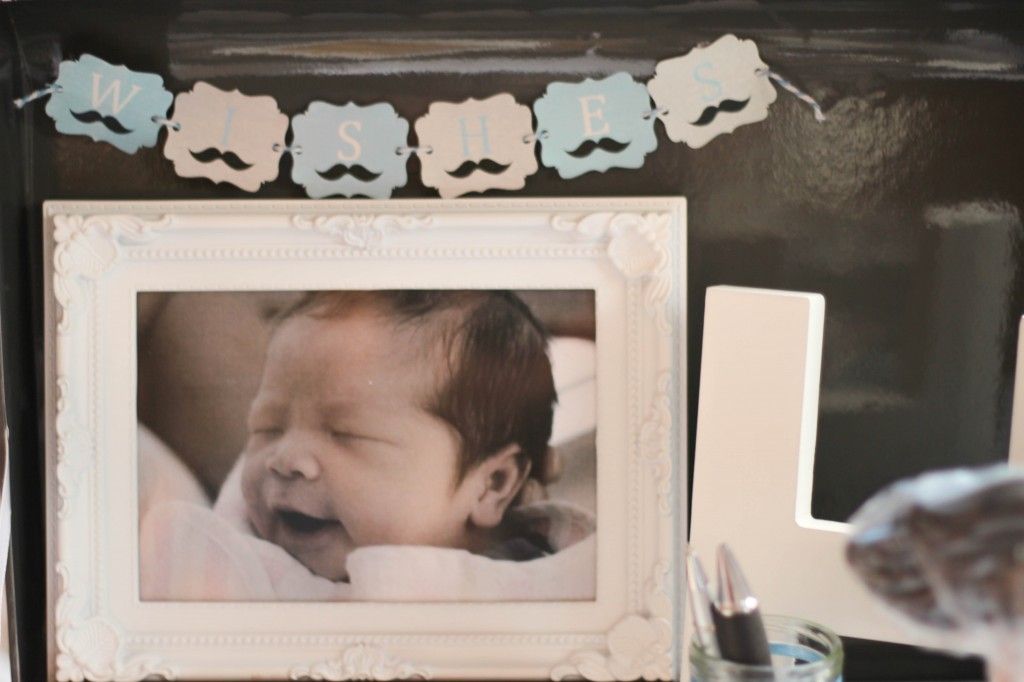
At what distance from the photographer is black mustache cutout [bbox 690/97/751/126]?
828mm

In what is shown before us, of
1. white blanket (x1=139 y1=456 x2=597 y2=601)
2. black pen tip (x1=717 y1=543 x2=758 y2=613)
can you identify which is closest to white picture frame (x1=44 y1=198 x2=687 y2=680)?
white blanket (x1=139 y1=456 x2=597 y2=601)

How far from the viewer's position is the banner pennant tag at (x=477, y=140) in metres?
0.83

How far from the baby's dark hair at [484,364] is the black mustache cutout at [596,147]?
13 centimetres

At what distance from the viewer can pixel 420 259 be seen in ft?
2.70

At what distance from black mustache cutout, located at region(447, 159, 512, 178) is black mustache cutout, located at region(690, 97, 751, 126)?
6.7 inches

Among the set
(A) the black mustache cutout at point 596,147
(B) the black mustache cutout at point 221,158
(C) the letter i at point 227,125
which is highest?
(C) the letter i at point 227,125

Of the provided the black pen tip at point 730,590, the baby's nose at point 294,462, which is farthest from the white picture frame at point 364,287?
the black pen tip at point 730,590

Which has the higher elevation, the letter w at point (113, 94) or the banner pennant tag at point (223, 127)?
the letter w at point (113, 94)

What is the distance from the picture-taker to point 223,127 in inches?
32.7

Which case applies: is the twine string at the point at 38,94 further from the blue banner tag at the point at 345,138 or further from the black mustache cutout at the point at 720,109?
the black mustache cutout at the point at 720,109

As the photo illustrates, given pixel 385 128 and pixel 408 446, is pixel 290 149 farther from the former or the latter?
pixel 408 446

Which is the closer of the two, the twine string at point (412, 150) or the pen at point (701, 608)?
A: the pen at point (701, 608)

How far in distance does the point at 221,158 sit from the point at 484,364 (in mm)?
292

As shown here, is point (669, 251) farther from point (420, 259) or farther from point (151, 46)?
point (151, 46)
